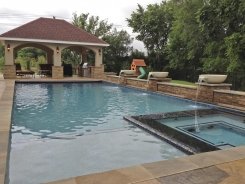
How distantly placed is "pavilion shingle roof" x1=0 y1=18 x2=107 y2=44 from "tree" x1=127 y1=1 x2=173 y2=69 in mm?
7136

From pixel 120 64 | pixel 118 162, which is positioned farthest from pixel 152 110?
pixel 120 64

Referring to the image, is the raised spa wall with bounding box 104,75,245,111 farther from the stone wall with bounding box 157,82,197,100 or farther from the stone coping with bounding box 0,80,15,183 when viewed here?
the stone coping with bounding box 0,80,15,183

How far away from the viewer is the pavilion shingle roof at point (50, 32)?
18.8 metres

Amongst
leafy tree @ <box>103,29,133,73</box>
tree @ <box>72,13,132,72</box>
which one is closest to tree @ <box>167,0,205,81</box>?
leafy tree @ <box>103,29,133,73</box>

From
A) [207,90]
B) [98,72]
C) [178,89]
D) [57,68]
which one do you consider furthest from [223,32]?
[57,68]

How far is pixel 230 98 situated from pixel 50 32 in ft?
50.1

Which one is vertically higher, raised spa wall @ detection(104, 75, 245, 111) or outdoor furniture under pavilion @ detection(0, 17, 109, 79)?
outdoor furniture under pavilion @ detection(0, 17, 109, 79)

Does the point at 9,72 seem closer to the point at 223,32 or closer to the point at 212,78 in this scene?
the point at 212,78

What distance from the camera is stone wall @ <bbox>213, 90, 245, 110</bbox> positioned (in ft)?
27.7

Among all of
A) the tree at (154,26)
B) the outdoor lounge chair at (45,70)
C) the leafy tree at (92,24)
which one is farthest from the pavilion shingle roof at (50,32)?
the tree at (154,26)

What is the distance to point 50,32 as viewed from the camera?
20219mm

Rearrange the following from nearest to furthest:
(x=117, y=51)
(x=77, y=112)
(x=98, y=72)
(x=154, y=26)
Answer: (x=77, y=112) → (x=98, y=72) → (x=154, y=26) → (x=117, y=51)

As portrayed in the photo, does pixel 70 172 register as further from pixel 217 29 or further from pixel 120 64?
pixel 120 64

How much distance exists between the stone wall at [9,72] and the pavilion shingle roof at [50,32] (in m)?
2.09
